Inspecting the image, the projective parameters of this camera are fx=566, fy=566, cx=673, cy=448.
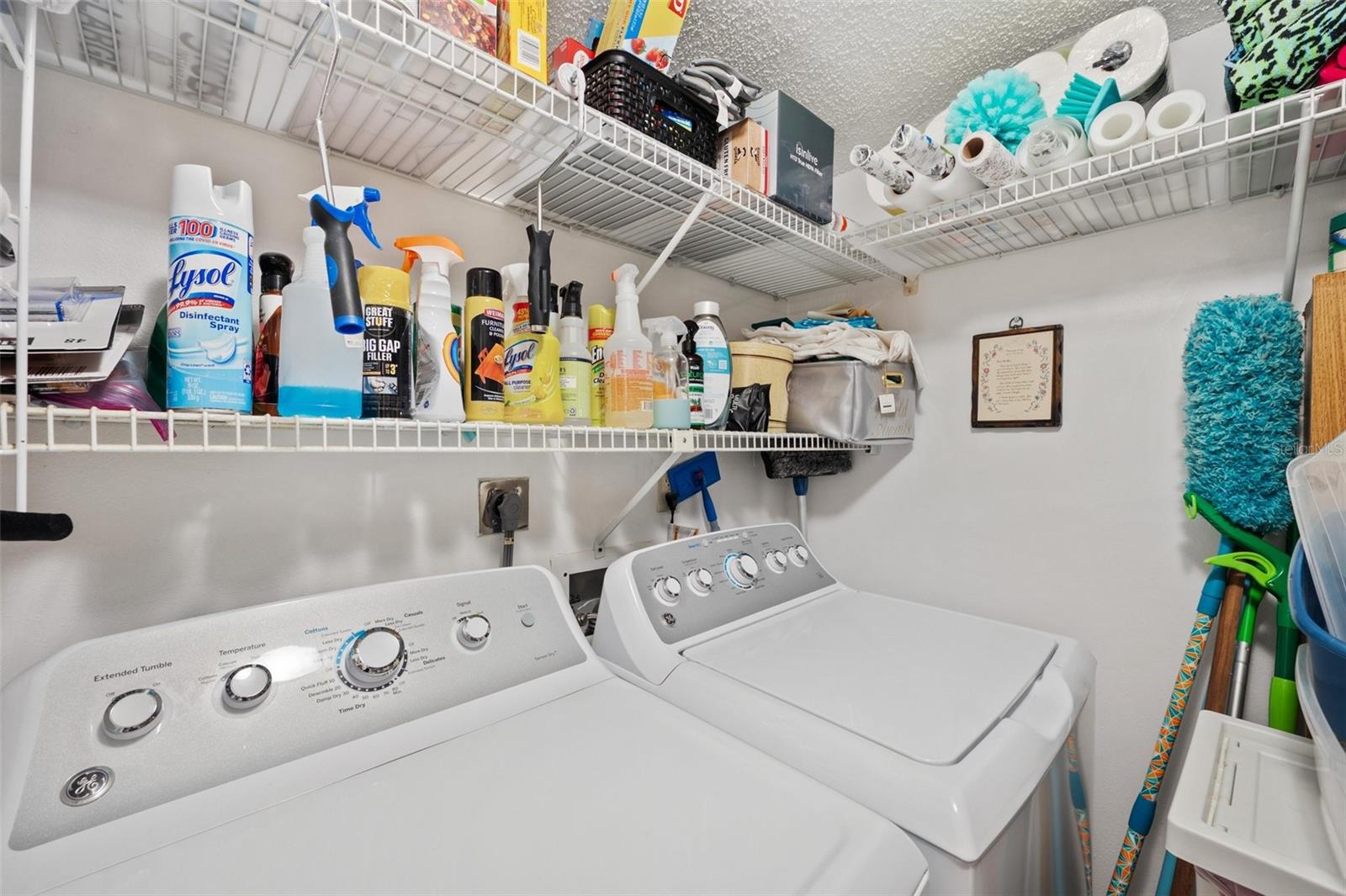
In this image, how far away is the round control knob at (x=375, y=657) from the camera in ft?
2.37

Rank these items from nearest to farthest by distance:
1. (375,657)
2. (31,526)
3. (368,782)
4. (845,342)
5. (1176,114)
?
(31,526)
(368,782)
(375,657)
(1176,114)
(845,342)

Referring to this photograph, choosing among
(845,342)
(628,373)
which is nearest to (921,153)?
(845,342)

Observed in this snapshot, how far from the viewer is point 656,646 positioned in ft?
3.14

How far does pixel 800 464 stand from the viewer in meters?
1.62

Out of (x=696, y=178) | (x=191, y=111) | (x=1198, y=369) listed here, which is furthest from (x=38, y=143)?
(x=1198, y=369)

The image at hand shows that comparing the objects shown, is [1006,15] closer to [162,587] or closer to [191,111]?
[191,111]

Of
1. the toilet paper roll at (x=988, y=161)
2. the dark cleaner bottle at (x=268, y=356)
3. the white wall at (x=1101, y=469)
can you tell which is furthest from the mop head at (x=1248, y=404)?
the dark cleaner bottle at (x=268, y=356)

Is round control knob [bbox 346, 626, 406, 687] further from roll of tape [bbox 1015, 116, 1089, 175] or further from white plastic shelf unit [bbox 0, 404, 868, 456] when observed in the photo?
roll of tape [bbox 1015, 116, 1089, 175]

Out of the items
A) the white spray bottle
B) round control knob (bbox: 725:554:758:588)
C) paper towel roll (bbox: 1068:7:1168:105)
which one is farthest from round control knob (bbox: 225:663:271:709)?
paper towel roll (bbox: 1068:7:1168:105)

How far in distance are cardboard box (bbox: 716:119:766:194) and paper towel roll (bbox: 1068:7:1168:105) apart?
2.26 ft

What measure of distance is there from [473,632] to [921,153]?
3.87 ft

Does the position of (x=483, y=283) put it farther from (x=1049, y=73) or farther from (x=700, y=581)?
(x=1049, y=73)

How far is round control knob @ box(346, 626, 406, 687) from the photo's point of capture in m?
0.72

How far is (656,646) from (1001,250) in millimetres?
1312
